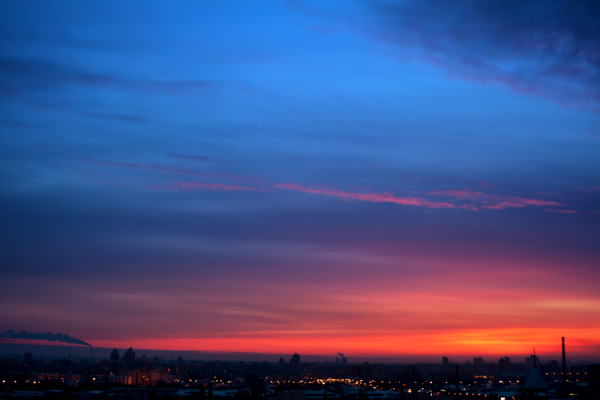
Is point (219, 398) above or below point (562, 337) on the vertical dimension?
below

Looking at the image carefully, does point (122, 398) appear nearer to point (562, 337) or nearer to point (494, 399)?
point (494, 399)

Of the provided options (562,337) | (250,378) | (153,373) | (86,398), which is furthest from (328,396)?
(250,378)

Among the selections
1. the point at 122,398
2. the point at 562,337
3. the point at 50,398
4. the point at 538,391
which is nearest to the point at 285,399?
the point at 538,391

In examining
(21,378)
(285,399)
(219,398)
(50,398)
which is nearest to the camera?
(285,399)

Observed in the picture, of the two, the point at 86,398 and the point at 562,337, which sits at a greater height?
the point at 562,337

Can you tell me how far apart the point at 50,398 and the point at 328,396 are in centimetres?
4013

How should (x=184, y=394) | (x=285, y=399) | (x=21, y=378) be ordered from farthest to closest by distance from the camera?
(x=21, y=378), (x=184, y=394), (x=285, y=399)

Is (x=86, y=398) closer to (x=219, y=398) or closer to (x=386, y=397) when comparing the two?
(x=219, y=398)

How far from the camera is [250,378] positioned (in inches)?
7387

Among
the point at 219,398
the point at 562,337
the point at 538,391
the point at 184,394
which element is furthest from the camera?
the point at 562,337

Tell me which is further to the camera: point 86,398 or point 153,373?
point 153,373

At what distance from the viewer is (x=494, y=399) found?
83.9m

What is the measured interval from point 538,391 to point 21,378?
139 metres

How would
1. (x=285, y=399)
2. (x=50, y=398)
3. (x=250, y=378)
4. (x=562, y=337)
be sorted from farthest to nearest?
(x=250, y=378), (x=562, y=337), (x=50, y=398), (x=285, y=399)
